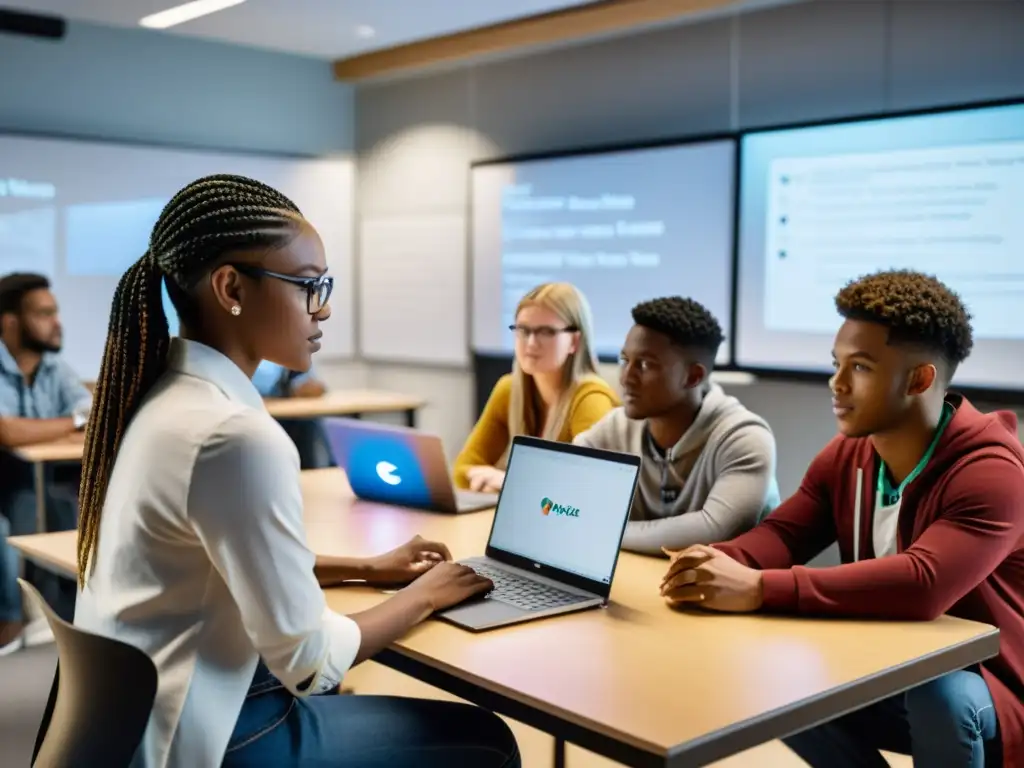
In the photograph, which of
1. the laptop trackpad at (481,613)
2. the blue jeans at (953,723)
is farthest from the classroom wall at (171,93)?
the blue jeans at (953,723)

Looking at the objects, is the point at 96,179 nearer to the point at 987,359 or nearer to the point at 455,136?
the point at 455,136

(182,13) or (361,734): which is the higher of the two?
(182,13)

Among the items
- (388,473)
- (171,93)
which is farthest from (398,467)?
(171,93)

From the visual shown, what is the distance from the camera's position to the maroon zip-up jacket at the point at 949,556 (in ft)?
5.74

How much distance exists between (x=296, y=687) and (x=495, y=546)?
28.3 inches

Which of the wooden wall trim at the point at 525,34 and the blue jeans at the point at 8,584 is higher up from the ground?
the wooden wall trim at the point at 525,34

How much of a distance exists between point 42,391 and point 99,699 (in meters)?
3.28

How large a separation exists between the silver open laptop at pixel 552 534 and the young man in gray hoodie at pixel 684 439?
0.31m

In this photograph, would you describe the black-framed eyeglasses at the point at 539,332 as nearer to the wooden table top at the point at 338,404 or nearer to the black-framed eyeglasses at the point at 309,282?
the wooden table top at the point at 338,404

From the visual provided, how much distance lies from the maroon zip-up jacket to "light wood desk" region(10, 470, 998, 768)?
5cm

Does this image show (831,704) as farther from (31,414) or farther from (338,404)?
(338,404)

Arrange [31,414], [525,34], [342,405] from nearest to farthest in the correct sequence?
[31,414]
[525,34]
[342,405]

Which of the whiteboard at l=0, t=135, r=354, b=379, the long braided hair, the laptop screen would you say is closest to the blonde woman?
the laptop screen

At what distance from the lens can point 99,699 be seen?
1361 mm
